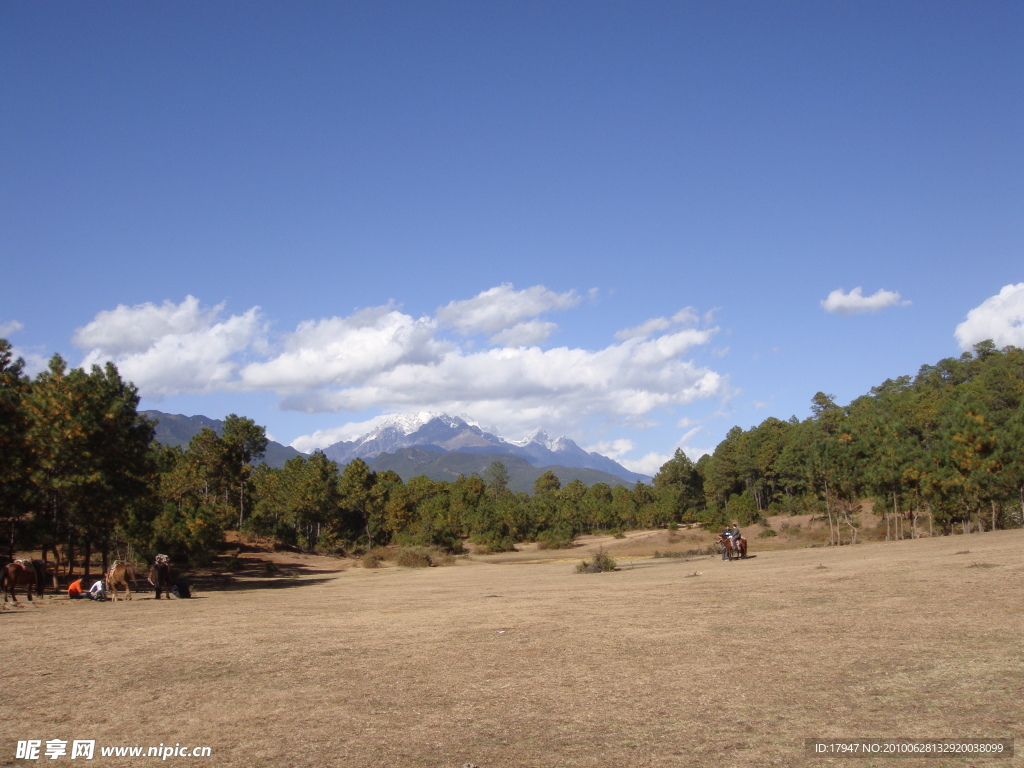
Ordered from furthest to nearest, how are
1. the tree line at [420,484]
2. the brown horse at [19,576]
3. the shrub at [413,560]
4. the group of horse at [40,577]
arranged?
the shrub at [413,560] → the tree line at [420,484] → the group of horse at [40,577] → the brown horse at [19,576]

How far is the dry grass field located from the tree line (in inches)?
557

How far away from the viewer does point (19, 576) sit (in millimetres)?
22609

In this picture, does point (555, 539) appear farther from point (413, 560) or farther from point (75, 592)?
point (75, 592)

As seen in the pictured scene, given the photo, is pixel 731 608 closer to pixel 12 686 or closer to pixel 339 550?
pixel 12 686

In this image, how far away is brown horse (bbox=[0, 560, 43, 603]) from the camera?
857 inches

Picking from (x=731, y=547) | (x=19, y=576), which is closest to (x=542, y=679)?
(x=19, y=576)

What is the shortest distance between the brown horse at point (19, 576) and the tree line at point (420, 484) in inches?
220

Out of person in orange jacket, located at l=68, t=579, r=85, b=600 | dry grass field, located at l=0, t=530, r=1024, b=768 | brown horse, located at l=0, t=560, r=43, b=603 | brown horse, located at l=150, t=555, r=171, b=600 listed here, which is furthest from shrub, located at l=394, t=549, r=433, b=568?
dry grass field, located at l=0, t=530, r=1024, b=768

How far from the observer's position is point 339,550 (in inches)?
2987

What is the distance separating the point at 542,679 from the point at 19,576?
1981cm

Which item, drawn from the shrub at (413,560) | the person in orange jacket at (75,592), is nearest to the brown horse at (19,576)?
the person in orange jacket at (75,592)

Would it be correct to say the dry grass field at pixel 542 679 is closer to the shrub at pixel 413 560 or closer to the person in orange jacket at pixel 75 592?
the person in orange jacket at pixel 75 592

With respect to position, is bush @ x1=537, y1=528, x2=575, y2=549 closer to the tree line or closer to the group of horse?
the tree line

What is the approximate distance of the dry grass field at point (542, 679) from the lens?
7.59m
